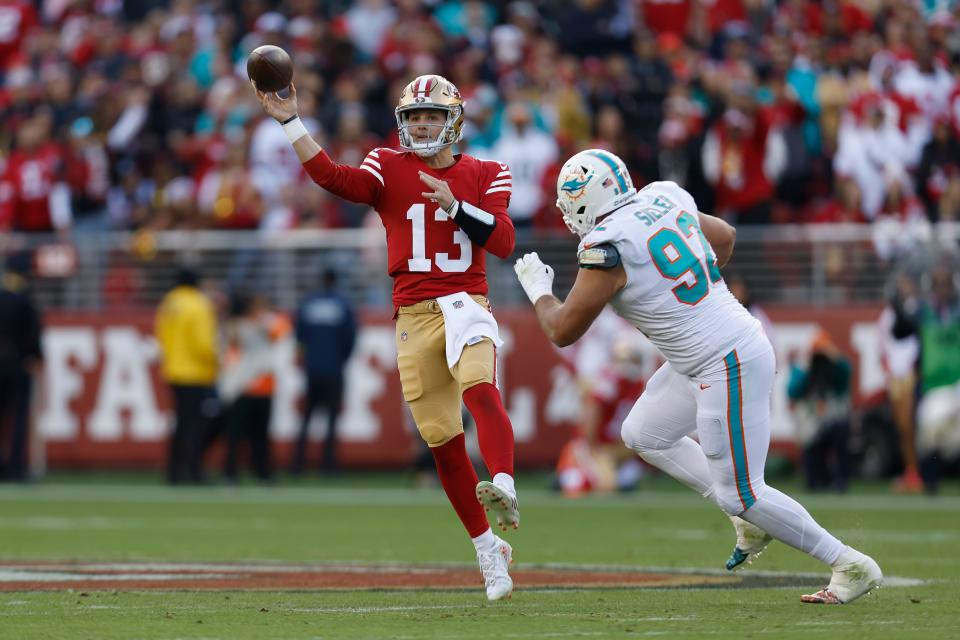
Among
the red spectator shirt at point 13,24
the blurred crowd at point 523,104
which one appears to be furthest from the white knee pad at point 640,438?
the red spectator shirt at point 13,24

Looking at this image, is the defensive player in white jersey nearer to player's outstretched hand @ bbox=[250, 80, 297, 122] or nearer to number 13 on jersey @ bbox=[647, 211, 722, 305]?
A: number 13 on jersey @ bbox=[647, 211, 722, 305]

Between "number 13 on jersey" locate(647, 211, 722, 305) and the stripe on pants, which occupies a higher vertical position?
"number 13 on jersey" locate(647, 211, 722, 305)

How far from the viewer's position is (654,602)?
7277 millimetres

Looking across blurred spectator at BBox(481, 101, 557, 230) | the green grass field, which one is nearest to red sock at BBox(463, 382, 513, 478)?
the green grass field

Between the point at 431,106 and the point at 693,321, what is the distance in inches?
60.0

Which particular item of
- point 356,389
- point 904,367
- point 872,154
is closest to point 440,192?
point 904,367

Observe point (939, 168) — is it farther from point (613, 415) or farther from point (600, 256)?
point (600, 256)

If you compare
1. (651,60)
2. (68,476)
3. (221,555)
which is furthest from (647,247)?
(68,476)

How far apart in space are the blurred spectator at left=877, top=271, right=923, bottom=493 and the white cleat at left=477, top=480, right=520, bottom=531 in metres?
9.00

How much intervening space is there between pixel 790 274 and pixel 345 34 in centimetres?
581

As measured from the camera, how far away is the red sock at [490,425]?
24.1 ft

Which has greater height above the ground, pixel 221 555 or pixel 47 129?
pixel 47 129

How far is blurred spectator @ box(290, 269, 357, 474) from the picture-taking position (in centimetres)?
1712

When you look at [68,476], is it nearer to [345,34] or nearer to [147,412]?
[147,412]
